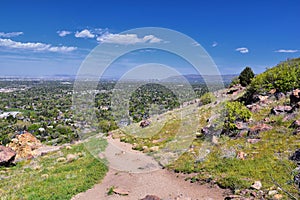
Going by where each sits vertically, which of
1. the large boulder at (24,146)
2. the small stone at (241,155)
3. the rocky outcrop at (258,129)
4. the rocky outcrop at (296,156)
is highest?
the rocky outcrop at (258,129)

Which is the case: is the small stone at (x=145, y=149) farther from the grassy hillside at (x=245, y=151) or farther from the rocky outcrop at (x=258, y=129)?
the rocky outcrop at (x=258, y=129)

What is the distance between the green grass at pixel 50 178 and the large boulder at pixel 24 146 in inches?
104

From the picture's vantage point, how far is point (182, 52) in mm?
14305

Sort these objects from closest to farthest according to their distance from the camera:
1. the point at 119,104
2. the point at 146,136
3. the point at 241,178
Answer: the point at 241,178
the point at 146,136
the point at 119,104

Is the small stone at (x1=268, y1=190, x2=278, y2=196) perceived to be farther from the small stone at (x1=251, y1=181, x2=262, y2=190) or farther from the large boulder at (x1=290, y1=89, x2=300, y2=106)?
the large boulder at (x1=290, y1=89, x2=300, y2=106)

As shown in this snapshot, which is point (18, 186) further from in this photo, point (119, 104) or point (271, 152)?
point (119, 104)

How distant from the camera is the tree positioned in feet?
127

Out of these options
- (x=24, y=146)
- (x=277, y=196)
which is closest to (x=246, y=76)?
(x=24, y=146)

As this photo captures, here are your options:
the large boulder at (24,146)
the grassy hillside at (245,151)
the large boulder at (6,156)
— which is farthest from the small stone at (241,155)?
the large boulder at (24,146)

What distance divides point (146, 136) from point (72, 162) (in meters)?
8.35

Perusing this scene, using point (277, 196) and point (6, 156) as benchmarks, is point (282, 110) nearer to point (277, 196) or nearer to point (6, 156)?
point (277, 196)

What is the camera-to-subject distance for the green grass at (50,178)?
35.7 feet

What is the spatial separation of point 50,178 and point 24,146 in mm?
10697

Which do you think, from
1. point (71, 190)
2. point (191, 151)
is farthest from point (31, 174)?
point (191, 151)
